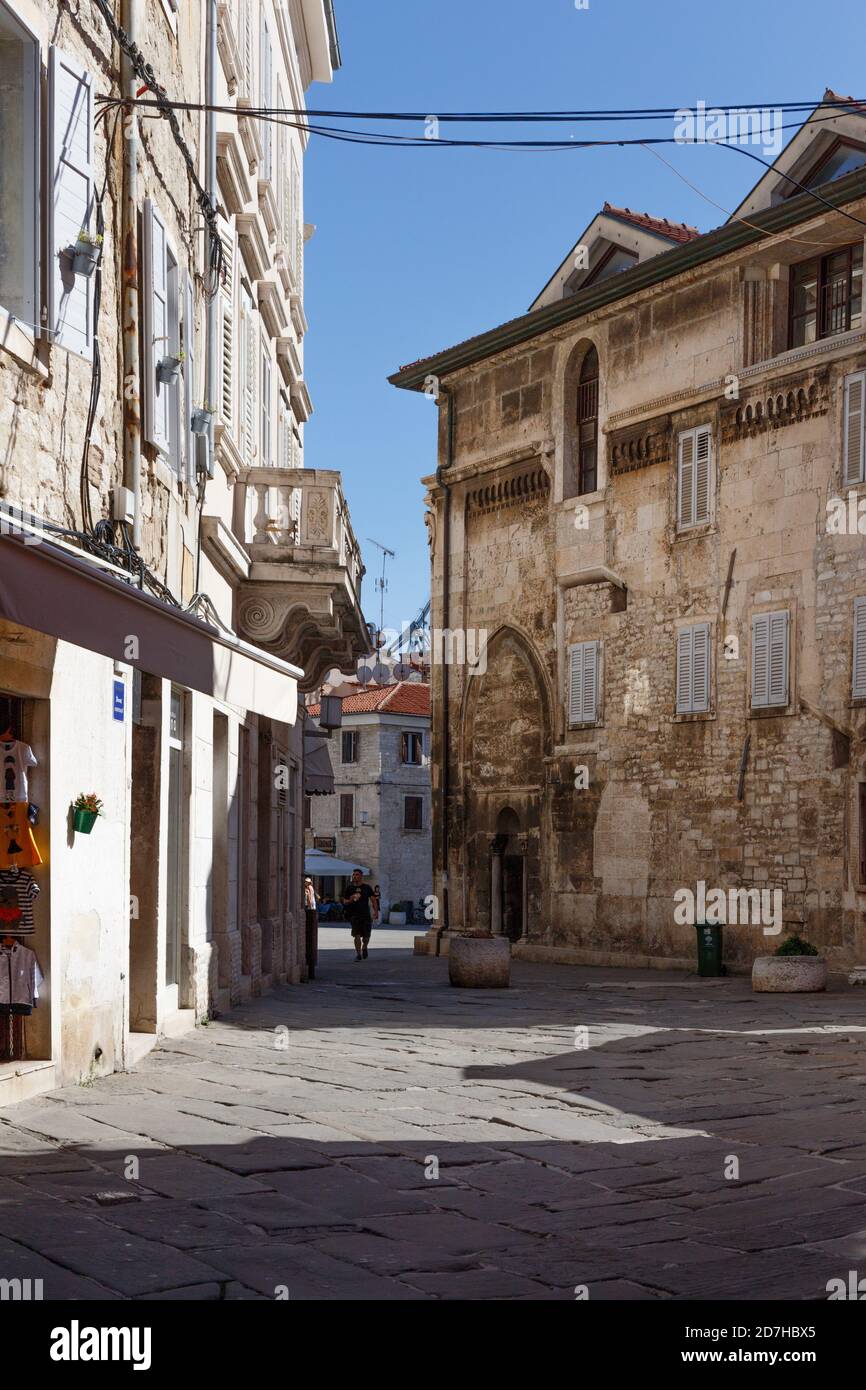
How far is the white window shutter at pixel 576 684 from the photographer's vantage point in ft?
90.8

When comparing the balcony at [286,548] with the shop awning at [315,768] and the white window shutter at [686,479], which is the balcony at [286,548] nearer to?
the white window shutter at [686,479]

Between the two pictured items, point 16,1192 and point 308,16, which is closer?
point 16,1192

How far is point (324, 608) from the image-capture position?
17250mm

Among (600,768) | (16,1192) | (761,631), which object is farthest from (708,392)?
(16,1192)

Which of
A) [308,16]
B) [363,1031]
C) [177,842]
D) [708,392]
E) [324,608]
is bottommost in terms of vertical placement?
[363,1031]

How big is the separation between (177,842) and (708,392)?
562 inches

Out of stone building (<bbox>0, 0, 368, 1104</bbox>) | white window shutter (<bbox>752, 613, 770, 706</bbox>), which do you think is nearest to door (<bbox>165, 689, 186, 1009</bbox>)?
stone building (<bbox>0, 0, 368, 1104</bbox>)

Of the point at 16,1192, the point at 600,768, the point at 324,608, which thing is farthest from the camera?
the point at 600,768

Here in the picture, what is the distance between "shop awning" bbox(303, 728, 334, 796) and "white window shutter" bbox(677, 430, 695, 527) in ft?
22.0

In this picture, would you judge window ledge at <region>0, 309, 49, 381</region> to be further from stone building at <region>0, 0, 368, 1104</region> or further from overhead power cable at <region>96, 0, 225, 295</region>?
overhead power cable at <region>96, 0, 225, 295</region>

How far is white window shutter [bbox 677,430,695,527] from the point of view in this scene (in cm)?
2531

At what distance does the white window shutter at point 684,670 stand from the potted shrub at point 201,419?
1269 cm

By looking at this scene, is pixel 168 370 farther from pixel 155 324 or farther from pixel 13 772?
pixel 13 772
